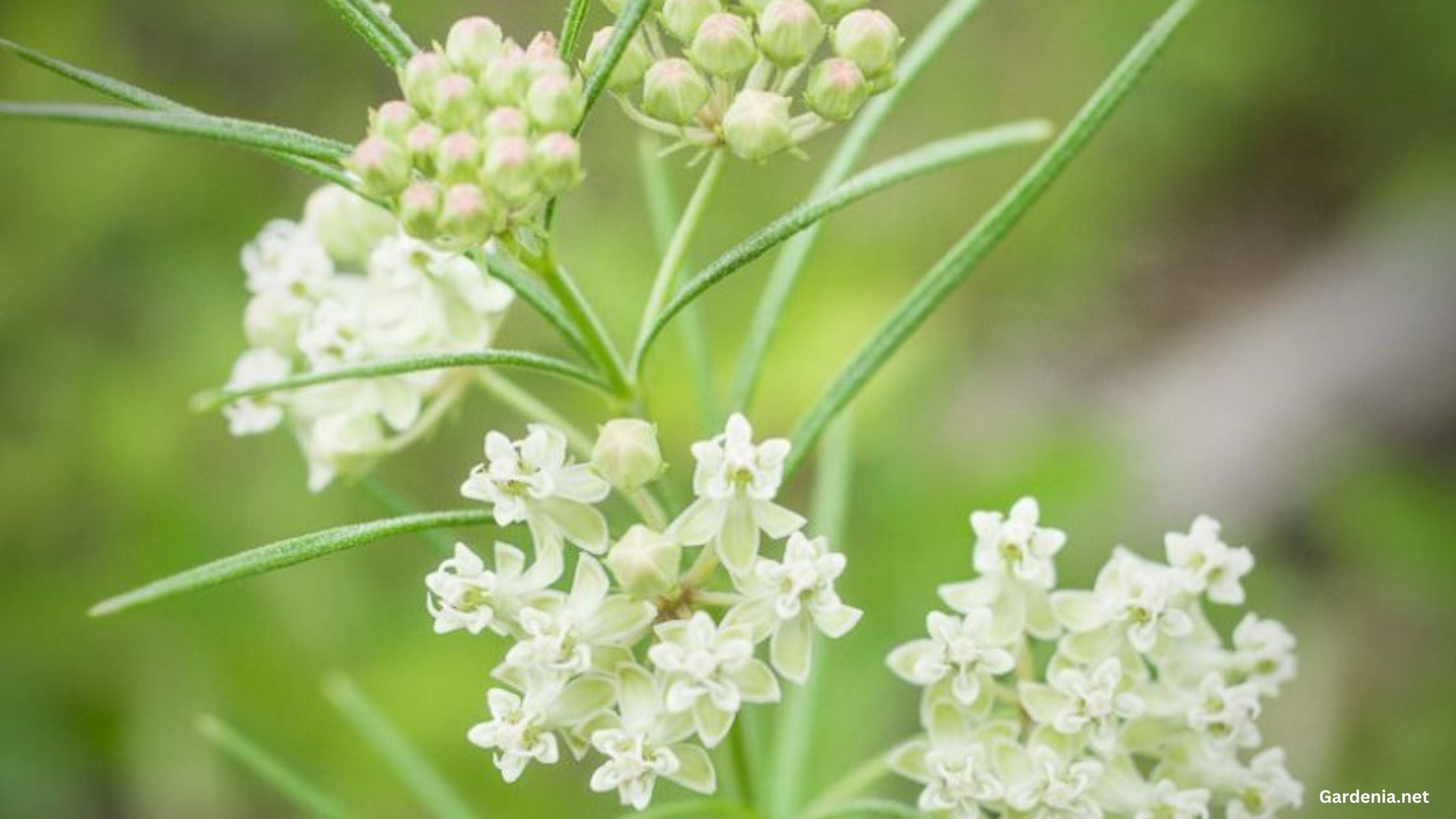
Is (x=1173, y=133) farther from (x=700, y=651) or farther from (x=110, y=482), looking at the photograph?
(x=700, y=651)

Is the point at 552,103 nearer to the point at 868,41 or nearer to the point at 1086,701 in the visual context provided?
the point at 868,41

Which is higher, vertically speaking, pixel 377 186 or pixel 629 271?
pixel 629 271

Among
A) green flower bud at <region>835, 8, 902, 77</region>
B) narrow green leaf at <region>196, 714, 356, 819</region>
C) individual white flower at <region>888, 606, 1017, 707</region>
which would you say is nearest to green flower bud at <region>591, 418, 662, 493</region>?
individual white flower at <region>888, 606, 1017, 707</region>

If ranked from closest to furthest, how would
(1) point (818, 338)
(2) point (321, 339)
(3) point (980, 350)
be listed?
(2) point (321, 339)
(1) point (818, 338)
(3) point (980, 350)

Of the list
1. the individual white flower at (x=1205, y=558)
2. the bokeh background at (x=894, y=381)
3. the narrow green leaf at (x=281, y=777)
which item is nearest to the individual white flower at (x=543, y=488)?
the individual white flower at (x=1205, y=558)

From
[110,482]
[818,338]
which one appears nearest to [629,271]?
[818,338]

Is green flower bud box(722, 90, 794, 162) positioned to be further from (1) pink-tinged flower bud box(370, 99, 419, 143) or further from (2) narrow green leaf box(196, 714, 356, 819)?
(2) narrow green leaf box(196, 714, 356, 819)
